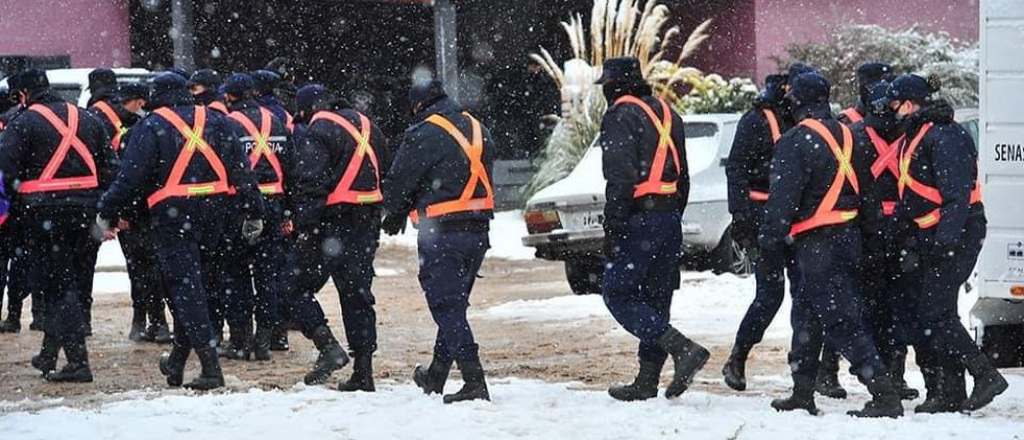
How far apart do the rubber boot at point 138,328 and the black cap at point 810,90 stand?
5500 mm

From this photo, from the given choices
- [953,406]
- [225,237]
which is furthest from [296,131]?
[953,406]

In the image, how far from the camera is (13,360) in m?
11.7

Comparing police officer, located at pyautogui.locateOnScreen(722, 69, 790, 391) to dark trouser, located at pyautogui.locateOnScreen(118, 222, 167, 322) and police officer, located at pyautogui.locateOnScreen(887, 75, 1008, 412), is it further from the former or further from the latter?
dark trouser, located at pyautogui.locateOnScreen(118, 222, 167, 322)

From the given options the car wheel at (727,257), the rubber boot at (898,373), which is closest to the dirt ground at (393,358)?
the rubber boot at (898,373)

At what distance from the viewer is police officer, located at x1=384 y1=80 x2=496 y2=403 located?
8992mm

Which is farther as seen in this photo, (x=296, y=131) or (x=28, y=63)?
(x=28, y=63)

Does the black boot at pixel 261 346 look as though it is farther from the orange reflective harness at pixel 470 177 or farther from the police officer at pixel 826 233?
the police officer at pixel 826 233

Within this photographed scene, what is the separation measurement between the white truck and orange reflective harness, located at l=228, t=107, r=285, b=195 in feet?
14.4

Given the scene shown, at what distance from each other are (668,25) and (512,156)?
3.51 meters

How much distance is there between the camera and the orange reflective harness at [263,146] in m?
11.3

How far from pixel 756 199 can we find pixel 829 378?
1.08 m

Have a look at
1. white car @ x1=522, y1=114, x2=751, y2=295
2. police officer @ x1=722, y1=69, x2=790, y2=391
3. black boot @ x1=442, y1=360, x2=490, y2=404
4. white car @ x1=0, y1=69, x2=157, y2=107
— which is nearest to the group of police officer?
black boot @ x1=442, y1=360, x2=490, y2=404

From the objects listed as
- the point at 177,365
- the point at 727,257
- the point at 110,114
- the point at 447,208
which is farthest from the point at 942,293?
the point at 727,257

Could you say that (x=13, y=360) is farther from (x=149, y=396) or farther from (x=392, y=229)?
(x=392, y=229)
